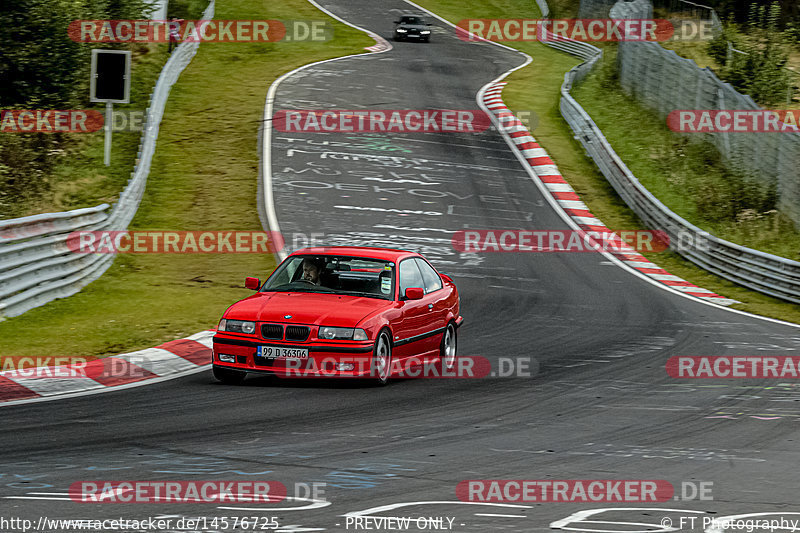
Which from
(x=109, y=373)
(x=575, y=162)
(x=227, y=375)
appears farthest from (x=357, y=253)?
(x=575, y=162)

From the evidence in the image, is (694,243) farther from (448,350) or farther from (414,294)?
(414,294)

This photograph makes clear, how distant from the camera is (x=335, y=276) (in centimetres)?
1206

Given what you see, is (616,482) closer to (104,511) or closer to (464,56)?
(104,511)

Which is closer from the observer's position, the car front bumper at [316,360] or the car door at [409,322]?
the car front bumper at [316,360]

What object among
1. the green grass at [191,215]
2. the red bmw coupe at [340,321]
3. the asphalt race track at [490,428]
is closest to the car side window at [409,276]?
the red bmw coupe at [340,321]

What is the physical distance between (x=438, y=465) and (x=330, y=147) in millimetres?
25051

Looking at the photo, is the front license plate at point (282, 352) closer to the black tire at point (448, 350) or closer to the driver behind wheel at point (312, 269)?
the driver behind wheel at point (312, 269)

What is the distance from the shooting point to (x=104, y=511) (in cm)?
612

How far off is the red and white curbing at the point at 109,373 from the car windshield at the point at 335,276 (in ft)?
4.30

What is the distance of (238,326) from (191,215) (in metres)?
13.5

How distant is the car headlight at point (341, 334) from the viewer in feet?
35.4

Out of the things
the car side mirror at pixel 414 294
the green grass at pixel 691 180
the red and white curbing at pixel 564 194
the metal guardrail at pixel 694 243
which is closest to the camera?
the car side mirror at pixel 414 294

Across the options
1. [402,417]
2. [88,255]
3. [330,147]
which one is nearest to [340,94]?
[330,147]

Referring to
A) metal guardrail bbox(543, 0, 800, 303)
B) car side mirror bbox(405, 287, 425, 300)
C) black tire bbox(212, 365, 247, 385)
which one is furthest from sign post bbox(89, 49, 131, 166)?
black tire bbox(212, 365, 247, 385)
